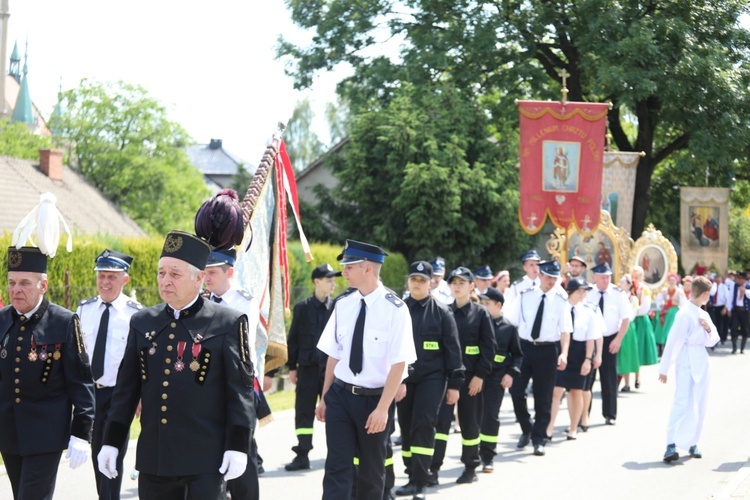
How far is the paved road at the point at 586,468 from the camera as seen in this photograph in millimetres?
9742

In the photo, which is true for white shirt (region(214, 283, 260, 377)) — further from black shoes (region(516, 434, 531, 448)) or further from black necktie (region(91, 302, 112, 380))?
black shoes (region(516, 434, 531, 448))

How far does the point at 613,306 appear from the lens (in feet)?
51.1

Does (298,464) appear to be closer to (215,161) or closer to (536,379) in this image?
(536,379)

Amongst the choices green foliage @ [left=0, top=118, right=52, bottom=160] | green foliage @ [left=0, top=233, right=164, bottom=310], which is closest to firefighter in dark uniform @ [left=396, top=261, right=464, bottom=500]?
green foliage @ [left=0, top=233, right=164, bottom=310]

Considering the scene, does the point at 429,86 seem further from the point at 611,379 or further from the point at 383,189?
the point at 611,379

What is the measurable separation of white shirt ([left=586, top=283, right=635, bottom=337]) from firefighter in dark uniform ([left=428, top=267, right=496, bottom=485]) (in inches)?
198

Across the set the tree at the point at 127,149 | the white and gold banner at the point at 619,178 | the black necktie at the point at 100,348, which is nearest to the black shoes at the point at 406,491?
the black necktie at the point at 100,348

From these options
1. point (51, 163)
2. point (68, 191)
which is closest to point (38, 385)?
point (51, 163)

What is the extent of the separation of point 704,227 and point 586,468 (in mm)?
24931

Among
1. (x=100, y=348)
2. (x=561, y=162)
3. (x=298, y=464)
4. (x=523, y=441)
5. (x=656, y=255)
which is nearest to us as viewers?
(x=100, y=348)

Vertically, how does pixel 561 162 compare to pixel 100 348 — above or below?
above

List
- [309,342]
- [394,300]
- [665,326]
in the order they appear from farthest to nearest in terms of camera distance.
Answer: [665,326] → [309,342] → [394,300]

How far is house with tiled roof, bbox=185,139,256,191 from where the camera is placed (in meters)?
109

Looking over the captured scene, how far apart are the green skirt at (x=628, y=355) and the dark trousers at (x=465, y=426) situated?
8050mm
